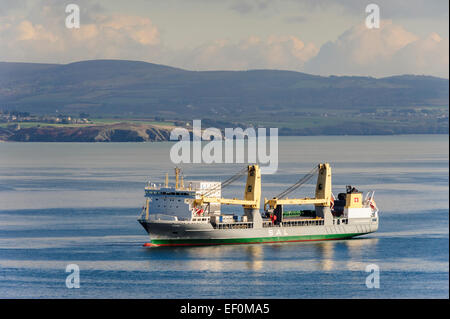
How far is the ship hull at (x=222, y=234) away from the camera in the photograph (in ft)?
197

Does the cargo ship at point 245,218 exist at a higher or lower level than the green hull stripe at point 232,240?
higher

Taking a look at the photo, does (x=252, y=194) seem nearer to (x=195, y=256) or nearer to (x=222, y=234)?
(x=222, y=234)

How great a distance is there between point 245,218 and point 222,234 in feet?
7.20

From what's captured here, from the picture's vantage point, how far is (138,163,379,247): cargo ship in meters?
60.4

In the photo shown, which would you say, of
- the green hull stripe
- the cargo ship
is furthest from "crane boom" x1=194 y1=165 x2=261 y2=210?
the green hull stripe

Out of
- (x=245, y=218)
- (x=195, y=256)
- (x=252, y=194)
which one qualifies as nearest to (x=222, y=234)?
(x=245, y=218)

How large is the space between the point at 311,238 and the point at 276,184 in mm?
36038

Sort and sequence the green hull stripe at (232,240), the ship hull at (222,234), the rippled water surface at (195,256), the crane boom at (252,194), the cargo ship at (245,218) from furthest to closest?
the crane boom at (252,194) → the cargo ship at (245,218) → the green hull stripe at (232,240) → the ship hull at (222,234) → the rippled water surface at (195,256)

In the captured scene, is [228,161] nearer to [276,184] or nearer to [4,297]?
[276,184]

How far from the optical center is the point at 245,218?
62.4 metres

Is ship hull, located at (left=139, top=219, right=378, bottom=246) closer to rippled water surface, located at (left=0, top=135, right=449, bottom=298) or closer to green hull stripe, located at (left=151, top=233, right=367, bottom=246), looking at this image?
green hull stripe, located at (left=151, top=233, right=367, bottom=246)

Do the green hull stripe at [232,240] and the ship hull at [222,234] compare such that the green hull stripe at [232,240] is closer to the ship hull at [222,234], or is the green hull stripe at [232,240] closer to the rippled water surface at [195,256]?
the ship hull at [222,234]

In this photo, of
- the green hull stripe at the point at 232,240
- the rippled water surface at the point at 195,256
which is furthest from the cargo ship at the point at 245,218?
the rippled water surface at the point at 195,256

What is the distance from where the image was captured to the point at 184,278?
50.0 metres
